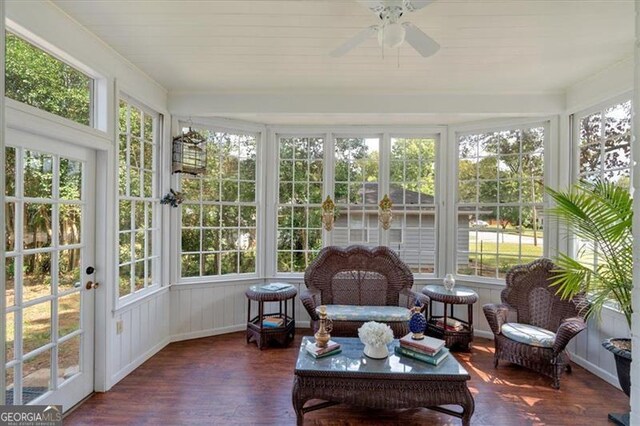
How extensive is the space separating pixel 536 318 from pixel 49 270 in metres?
4.26

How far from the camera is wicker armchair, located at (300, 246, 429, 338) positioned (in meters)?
3.85

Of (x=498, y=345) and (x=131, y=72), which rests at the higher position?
(x=131, y=72)

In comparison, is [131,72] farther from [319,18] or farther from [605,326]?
[605,326]

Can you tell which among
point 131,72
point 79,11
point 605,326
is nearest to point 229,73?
point 131,72

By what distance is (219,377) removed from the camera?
2.97 m

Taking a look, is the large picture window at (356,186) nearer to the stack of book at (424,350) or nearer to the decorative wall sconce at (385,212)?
the decorative wall sconce at (385,212)

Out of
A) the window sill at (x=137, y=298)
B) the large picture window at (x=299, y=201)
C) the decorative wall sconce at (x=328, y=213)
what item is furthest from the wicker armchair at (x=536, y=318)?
the window sill at (x=137, y=298)

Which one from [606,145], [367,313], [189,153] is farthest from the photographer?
[189,153]

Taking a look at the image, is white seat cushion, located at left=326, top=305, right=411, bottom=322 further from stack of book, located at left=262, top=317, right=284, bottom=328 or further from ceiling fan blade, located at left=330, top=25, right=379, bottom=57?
ceiling fan blade, located at left=330, top=25, right=379, bottom=57

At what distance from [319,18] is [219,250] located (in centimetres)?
281

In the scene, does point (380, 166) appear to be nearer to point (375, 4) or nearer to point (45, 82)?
point (375, 4)

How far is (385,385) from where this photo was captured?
7.21 ft

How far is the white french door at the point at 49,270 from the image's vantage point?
2.10 metres

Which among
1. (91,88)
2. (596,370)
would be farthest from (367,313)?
(91,88)
